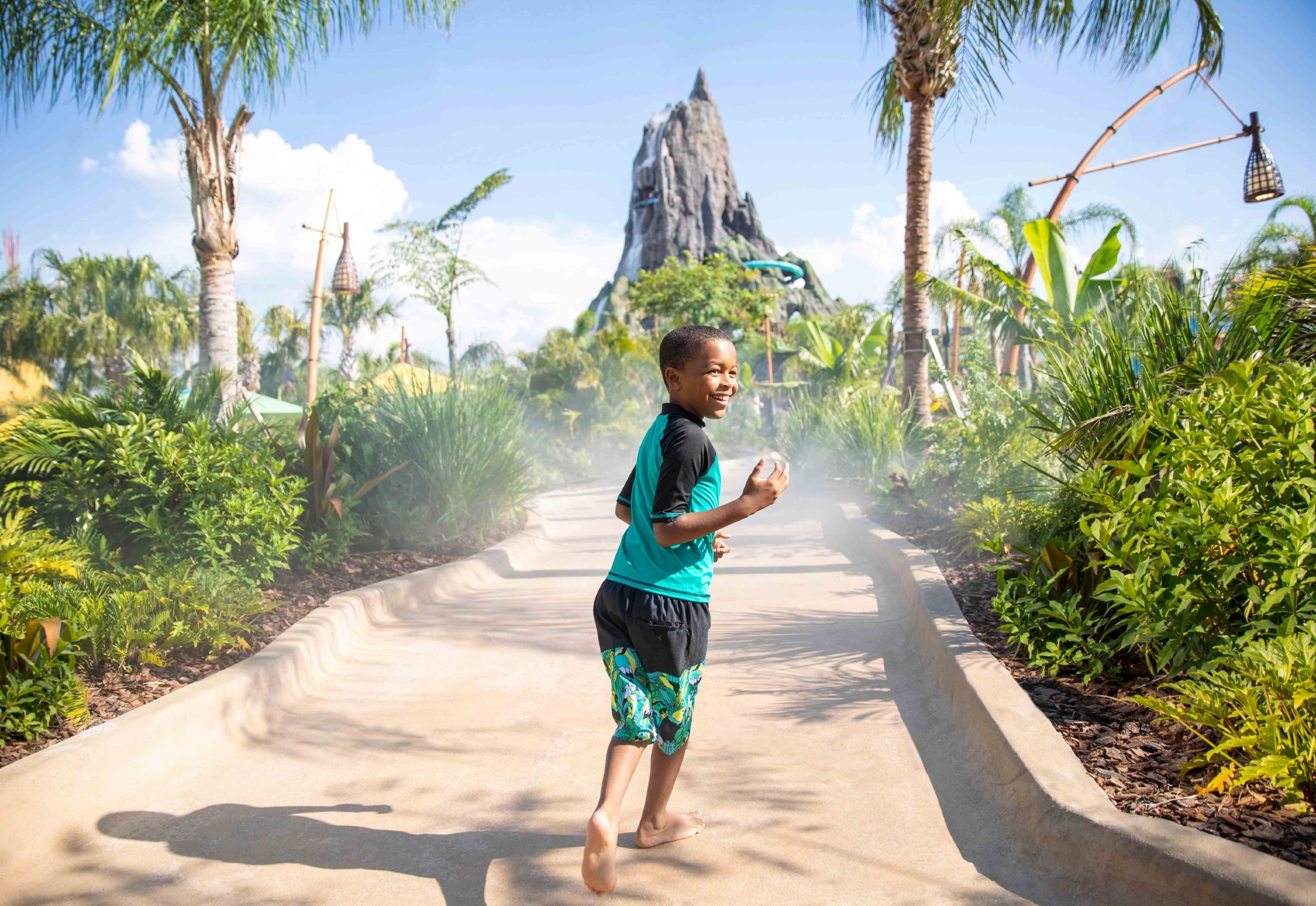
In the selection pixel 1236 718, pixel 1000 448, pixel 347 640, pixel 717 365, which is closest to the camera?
pixel 717 365

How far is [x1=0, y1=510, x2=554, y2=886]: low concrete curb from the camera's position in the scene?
266cm

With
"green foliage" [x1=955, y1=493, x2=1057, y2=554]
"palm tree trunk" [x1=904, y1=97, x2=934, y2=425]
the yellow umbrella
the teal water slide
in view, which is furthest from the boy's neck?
the teal water slide

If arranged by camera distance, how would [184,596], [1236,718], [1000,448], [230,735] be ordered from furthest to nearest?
[1000,448] → [184,596] → [230,735] → [1236,718]

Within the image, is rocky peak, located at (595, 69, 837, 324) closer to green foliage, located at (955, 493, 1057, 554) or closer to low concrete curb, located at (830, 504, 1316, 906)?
green foliage, located at (955, 493, 1057, 554)

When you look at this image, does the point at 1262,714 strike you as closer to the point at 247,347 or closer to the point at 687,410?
the point at 687,410

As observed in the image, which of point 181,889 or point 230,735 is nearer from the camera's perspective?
point 181,889

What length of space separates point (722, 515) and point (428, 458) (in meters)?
5.96

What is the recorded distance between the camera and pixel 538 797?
9.86 feet

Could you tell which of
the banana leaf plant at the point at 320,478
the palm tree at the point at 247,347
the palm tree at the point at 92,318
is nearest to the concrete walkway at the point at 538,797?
the banana leaf plant at the point at 320,478

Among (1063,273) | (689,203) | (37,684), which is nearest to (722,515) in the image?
(37,684)

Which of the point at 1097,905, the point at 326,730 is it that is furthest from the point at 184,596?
the point at 1097,905

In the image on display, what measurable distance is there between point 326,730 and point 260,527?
207cm

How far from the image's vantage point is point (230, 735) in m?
3.54

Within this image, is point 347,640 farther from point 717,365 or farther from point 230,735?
point 717,365
